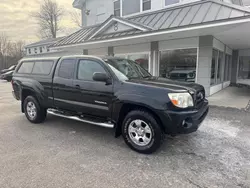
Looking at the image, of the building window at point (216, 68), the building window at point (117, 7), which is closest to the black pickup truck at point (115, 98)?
the building window at point (216, 68)

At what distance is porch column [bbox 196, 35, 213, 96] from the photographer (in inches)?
343

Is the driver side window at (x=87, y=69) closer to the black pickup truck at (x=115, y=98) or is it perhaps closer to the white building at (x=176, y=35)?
the black pickup truck at (x=115, y=98)

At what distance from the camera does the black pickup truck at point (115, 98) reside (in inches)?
133

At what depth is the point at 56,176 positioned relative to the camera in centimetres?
289

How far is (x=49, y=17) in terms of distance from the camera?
46.9m

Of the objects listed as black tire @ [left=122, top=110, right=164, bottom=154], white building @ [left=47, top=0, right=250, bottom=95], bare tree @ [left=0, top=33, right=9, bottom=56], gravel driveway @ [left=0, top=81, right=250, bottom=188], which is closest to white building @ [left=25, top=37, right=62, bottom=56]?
bare tree @ [left=0, top=33, right=9, bottom=56]

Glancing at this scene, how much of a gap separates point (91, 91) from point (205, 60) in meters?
6.75

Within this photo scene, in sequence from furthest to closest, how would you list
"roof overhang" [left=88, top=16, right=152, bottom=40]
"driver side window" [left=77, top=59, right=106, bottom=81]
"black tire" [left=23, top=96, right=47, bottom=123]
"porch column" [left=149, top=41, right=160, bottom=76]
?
"porch column" [left=149, top=41, right=160, bottom=76] → "roof overhang" [left=88, top=16, right=152, bottom=40] → "black tire" [left=23, top=96, right=47, bottom=123] → "driver side window" [left=77, top=59, right=106, bottom=81]

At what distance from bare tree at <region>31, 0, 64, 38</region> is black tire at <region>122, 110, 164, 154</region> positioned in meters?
50.6

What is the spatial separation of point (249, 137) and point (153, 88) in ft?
9.46

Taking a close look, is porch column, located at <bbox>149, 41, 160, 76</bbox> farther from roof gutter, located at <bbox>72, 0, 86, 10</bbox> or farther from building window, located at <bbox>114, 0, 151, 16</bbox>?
roof gutter, located at <bbox>72, 0, 86, 10</bbox>

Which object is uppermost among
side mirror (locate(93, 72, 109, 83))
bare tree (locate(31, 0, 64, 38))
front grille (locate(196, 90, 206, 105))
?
bare tree (locate(31, 0, 64, 38))

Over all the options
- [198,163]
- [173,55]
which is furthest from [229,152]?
[173,55]

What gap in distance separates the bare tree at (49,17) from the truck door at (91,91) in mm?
49247
